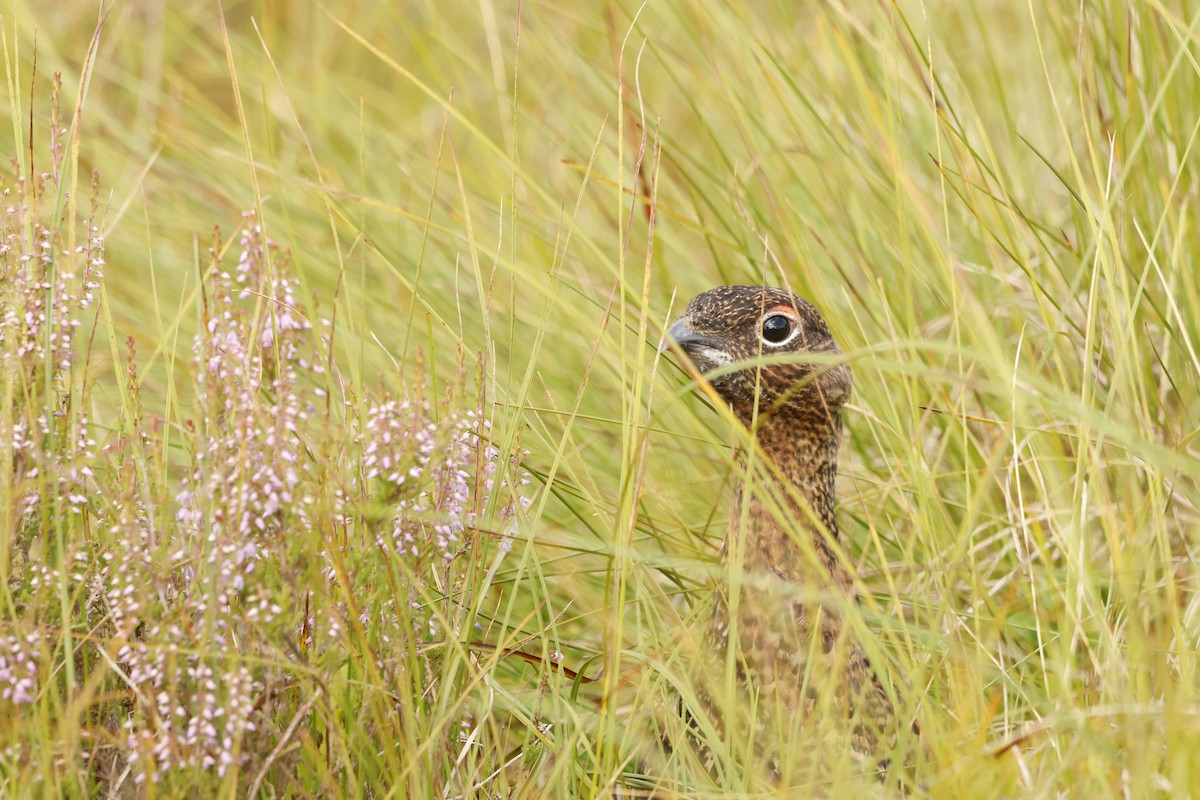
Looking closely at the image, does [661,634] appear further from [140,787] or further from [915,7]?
[915,7]

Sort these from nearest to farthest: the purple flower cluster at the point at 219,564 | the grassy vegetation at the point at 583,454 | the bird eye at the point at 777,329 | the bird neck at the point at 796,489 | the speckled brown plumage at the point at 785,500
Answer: the purple flower cluster at the point at 219,564 → the grassy vegetation at the point at 583,454 → the speckled brown plumage at the point at 785,500 → the bird neck at the point at 796,489 → the bird eye at the point at 777,329

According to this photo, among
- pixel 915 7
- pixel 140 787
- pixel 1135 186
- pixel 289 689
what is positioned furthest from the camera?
pixel 915 7

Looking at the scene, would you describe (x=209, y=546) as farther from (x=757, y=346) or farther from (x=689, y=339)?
(x=757, y=346)

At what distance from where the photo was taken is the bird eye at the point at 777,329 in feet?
9.82

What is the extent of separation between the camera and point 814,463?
297 centimetres

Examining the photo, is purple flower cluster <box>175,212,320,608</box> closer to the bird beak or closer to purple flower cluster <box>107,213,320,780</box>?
purple flower cluster <box>107,213,320,780</box>

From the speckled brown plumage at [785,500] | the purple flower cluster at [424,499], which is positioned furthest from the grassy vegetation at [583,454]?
the speckled brown plumage at [785,500]

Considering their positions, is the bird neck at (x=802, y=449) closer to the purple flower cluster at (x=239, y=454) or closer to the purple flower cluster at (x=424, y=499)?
the purple flower cluster at (x=424, y=499)

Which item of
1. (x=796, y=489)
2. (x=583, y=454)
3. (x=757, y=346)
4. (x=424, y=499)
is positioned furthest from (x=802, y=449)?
(x=583, y=454)

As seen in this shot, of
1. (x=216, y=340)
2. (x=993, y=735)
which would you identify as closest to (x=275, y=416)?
(x=216, y=340)

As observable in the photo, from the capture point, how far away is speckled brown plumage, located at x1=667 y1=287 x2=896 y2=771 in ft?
8.95

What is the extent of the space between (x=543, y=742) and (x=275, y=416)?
89 centimetres

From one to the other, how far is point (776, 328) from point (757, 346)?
0.19 ft

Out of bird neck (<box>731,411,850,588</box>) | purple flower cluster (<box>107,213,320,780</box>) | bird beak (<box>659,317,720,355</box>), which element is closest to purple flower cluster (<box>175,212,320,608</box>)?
purple flower cluster (<box>107,213,320,780</box>)
